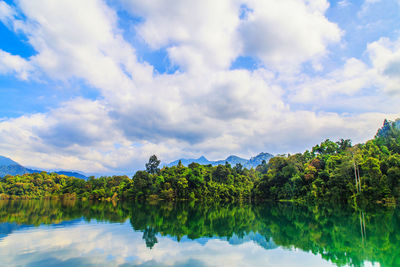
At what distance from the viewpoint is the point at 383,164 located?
96.4ft

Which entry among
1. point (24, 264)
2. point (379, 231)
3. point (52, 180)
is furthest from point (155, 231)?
point (52, 180)

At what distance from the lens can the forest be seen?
29.6 meters

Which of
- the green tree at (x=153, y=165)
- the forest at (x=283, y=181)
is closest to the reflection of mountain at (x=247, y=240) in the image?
the forest at (x=283, y=181)

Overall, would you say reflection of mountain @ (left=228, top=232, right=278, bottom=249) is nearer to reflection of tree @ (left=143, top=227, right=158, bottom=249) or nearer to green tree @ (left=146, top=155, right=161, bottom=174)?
reflection of tree @ (left=143, top=227, right=158, bottom=249)

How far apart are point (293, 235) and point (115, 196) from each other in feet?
180

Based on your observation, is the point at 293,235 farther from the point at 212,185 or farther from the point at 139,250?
the point at 212,185

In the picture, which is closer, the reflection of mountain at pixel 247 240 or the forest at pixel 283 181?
the reflection of mountain at pixel 247 240

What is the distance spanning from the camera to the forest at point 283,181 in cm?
2959

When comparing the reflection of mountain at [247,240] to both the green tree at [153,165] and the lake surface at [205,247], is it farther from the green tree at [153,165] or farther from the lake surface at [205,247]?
the green tree at [153,165]

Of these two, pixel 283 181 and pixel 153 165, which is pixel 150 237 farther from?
pixel 153 165

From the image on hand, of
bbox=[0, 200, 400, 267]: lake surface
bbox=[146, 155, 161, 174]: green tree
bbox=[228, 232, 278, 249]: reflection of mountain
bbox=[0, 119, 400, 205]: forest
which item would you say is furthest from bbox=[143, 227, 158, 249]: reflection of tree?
bbox=[146, 155, 161, 174]: green tree

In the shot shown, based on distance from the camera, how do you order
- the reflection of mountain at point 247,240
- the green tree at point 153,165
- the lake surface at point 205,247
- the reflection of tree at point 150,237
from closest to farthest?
the lake surface at point 205,247
the reflection of mountain at point 247,240
the reflection of tree at point 150,237
the green tree at point 153,165

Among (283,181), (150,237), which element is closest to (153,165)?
(283,181)

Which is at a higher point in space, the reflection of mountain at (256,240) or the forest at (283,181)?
the forest at (283,181)
